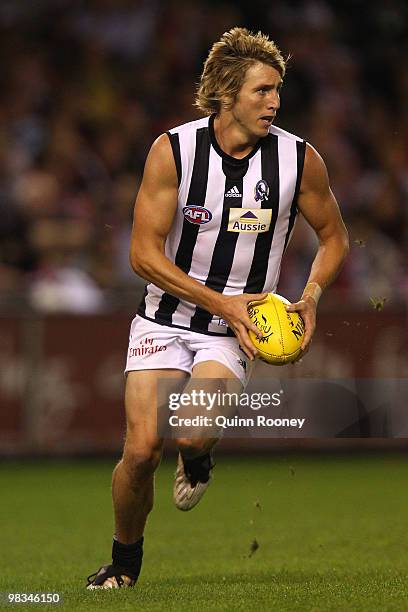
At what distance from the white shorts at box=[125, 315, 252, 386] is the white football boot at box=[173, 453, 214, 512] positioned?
1.47 ft

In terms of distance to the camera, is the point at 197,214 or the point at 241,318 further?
the point at 197,214

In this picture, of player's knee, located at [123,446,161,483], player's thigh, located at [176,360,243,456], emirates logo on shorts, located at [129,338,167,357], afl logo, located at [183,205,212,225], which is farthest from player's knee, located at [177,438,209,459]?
afl logo, located at [183,205,212,225]

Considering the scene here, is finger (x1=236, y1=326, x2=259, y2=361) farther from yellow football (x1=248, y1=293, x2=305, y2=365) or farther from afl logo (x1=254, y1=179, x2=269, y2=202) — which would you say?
afl logo (x1=254, y1=179, x2=269, y2=202)

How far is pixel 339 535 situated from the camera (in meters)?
8.20

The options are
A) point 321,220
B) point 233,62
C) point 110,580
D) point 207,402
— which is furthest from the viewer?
point 321,220

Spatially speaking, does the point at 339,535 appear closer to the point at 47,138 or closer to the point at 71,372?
the point at 71,372

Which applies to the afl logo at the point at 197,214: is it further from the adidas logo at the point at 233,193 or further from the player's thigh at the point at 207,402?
the player's thigh at the point at 207,402

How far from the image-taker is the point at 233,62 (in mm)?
6148

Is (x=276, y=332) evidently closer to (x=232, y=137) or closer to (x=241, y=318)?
(x=241, y=318)

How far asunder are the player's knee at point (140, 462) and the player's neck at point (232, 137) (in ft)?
4.54

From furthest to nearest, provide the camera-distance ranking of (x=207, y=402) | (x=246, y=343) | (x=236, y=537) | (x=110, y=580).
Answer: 1. (x=236, y=537)
2. (x=110, y=580)
3. (x=207, y=402)
4. (x=246, y=343)

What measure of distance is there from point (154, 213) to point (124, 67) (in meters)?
8.72

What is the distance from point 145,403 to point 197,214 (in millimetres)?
872

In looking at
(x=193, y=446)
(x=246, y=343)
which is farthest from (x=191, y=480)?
(x=246, y=343)
